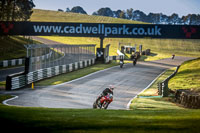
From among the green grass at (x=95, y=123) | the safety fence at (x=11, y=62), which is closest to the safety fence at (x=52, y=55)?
the safety fence at (x=11, y=62)

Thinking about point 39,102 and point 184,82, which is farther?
point 184,82

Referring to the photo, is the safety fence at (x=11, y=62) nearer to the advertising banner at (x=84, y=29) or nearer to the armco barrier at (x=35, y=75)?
the advertising banner at (x=84, y=29)

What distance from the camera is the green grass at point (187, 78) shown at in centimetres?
2714

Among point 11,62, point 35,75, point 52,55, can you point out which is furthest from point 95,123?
point 11,62

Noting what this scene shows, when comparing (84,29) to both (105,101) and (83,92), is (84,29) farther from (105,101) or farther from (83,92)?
(105,101)

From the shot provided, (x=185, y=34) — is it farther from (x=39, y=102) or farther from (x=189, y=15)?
(x=189, y=15)

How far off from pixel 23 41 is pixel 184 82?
4256 cm

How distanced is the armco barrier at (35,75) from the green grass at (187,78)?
10652mm

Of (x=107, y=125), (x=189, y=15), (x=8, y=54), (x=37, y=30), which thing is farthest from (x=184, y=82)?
(x=189, y=15)

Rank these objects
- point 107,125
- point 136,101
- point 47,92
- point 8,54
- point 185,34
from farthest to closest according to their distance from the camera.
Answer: point 8,54, point 185,34, point 47,92, point 136,101, point 107,125

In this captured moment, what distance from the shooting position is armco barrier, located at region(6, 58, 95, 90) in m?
21.3

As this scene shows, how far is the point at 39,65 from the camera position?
25.9 metres

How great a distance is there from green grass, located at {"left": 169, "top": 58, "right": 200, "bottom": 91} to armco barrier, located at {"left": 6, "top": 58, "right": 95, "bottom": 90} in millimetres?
10652

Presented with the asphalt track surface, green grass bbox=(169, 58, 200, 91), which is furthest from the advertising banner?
the asphalt track surface
